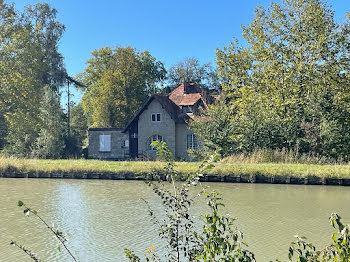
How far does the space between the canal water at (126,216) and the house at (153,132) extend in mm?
15144

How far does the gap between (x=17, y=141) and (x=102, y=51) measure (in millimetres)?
14905

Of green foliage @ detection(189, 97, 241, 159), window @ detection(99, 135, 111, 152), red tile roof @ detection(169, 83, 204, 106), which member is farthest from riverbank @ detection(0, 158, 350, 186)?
red tile roof @ detection(169, 83, 204, 106)

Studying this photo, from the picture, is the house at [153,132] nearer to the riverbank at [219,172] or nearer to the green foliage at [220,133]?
the green foliage at [220,133]

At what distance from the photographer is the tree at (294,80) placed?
22.9 meters

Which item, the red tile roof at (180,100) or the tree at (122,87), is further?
the tree at (122,87)

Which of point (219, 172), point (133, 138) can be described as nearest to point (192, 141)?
point (133, 138)

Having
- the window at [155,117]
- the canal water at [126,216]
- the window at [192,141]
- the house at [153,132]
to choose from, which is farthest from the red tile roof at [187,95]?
the canal water at [126,216]

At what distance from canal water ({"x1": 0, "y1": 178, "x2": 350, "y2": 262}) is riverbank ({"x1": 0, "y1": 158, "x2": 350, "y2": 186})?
80 cm

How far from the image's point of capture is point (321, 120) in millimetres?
22891

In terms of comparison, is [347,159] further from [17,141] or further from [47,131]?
[17,141]

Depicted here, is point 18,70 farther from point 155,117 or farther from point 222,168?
point 222,168

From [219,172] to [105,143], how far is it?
18302mm

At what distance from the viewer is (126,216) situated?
10.5m

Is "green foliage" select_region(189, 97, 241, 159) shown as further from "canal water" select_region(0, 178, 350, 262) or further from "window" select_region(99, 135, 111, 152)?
"window" select_region(99, 135, 111, 152)
